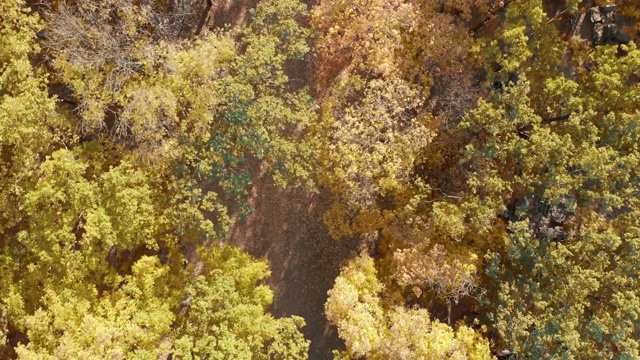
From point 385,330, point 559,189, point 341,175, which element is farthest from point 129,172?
point 559,189

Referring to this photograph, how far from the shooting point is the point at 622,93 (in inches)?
826

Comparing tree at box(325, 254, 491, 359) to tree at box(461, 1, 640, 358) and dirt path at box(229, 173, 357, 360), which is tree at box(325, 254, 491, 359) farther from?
dirt path at box(229, 173, 357, 360)

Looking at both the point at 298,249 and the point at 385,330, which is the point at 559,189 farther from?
the point at 298,249

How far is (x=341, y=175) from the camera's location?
2202cm

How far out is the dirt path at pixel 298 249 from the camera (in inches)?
1040

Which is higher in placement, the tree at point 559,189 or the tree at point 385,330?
the tree at point 559,189

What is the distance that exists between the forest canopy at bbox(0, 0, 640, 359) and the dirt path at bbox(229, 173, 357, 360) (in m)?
2.30

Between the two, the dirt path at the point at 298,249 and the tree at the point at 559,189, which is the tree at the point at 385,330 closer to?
the tree at the point at 559,189

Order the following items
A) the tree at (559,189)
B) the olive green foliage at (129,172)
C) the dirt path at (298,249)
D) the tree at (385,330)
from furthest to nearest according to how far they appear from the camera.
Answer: the dirt path at (298,249) → the tree at (385,330) → the olive green foliage at (129,172) → the tree at (559,189)

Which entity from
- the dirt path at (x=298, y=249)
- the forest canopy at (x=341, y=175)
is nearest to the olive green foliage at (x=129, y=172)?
the forest canopy at (x=341, y=175)

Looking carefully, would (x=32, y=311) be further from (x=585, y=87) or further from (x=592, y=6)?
(x=592, y=6)

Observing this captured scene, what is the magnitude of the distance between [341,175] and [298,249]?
6.14 metres

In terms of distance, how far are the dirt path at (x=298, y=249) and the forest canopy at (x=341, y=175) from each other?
230cm

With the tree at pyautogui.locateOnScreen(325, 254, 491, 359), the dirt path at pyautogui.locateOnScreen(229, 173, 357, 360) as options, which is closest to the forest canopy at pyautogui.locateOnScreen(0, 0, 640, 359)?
the tree at pyautogui.locateOnScreen(325, 254, 491, 359)
